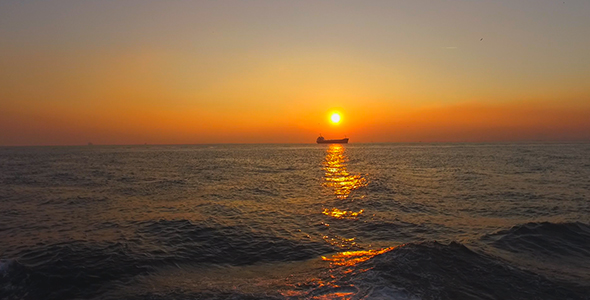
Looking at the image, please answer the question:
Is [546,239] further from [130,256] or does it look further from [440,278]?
Result: [130,256]

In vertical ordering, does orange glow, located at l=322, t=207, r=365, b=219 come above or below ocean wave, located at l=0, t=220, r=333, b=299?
below

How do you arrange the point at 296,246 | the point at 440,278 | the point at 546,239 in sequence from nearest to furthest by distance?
the point at 440,278
the point at 296,246
the point at 546,239

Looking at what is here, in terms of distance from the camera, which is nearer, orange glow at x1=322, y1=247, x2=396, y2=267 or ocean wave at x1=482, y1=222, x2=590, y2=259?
orange glow at x1=322, y1=247, x2=396, y2=267

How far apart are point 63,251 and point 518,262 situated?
1720 cm

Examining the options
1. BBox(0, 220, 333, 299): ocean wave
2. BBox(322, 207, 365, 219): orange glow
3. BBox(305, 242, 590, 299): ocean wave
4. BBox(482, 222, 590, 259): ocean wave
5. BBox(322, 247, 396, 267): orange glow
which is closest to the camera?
BBox(305, 242, 590, 299): ocean wave

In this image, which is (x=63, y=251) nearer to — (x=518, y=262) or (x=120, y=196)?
(x=120, y=196)

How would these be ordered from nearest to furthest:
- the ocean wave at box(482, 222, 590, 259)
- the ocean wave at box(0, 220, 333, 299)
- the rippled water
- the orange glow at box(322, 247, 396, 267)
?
the rippled water, the ocean wave at box(0, 220, 333, 299), the orange glow at box(322, 247, 396, 267), the ocean wave at box(482, 222, 590, 259)

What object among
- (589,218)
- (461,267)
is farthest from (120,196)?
(589,218)

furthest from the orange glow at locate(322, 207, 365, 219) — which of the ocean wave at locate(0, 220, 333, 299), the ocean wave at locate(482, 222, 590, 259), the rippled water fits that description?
the ocean wave at locate(482, 222, 590, 259)

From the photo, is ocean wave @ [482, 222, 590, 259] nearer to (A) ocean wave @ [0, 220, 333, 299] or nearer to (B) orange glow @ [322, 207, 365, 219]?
(B) orange glow @ [322, 207, 365, 219]

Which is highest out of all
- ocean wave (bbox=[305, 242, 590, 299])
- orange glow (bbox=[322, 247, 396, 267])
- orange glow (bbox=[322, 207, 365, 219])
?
ocean wave (bbox=[305, 242, 590, 299])

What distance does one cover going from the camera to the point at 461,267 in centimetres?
1060

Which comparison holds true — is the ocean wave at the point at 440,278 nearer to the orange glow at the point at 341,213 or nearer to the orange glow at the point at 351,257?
the orange glow at the point at 351,257

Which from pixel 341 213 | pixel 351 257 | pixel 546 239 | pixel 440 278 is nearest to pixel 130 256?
pixel 351 257
